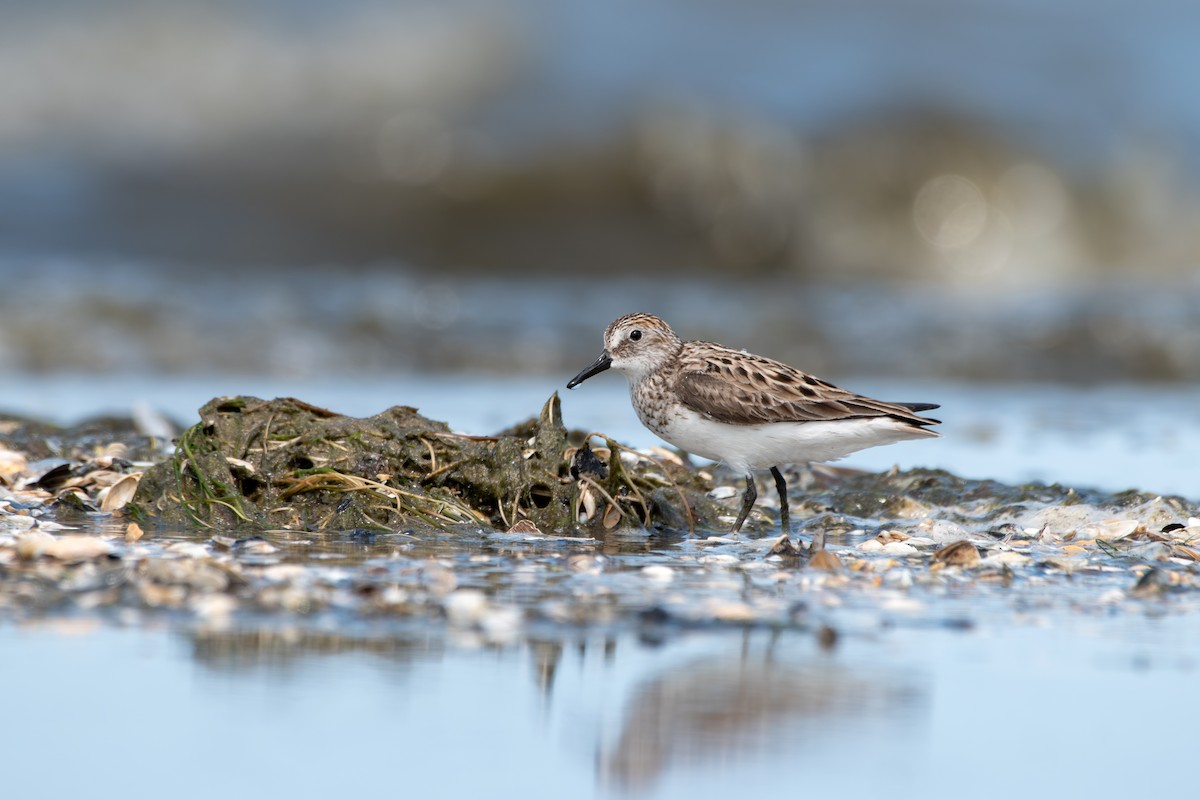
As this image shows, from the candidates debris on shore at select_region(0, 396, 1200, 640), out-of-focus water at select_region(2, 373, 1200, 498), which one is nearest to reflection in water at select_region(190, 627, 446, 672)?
debris on shore at select_region(0, 396, 1200, 640)

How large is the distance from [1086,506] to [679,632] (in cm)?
306

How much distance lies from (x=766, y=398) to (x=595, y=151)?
1727cm

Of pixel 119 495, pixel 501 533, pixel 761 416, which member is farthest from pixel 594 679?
pixel 119 495

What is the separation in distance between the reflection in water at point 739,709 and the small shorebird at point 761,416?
7.33 ft

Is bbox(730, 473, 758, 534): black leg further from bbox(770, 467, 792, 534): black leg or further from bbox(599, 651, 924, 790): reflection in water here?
bbox(599, 651, 924, 790): reflection in water

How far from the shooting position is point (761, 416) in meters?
6.25

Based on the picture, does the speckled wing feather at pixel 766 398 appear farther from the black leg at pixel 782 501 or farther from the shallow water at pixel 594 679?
the shallow water at pixel 594 679

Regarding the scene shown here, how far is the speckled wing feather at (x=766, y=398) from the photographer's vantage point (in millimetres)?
6273

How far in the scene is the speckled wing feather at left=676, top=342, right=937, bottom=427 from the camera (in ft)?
20.6

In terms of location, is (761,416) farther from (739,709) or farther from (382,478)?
(739,709)

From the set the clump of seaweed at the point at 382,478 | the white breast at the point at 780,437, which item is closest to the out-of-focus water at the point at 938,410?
the white breast at the point at 780,437

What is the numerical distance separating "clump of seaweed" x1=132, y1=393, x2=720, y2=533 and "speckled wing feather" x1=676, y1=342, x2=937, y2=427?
1.54 ft

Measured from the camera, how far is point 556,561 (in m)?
5.31

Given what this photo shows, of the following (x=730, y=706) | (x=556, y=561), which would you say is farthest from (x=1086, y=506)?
(x=730, y=706)
